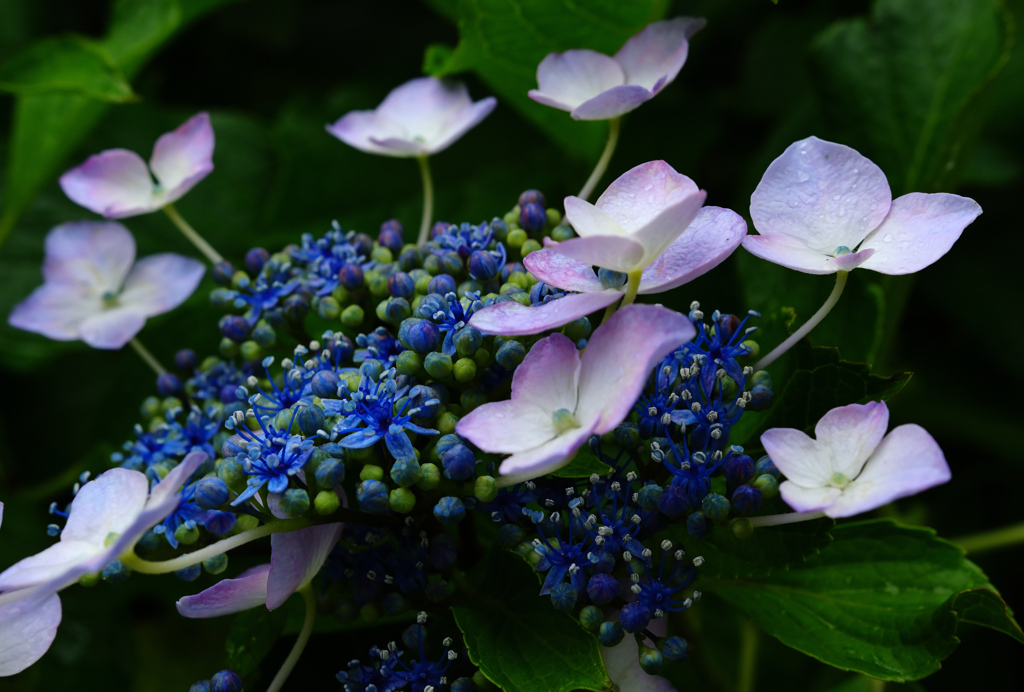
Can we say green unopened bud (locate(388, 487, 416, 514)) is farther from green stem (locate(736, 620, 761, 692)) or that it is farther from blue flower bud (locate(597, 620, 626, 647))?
green stem (locate(736, 620, 761, 692))

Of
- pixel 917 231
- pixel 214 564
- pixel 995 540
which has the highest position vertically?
pixel 917 231

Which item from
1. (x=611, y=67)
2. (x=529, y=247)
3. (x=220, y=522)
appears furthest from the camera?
(x=611, y=67)

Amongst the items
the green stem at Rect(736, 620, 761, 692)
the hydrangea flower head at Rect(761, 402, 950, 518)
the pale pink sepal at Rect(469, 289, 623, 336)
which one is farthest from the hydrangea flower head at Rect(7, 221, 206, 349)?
the green stem at Rect(736, 620, 761, 692)

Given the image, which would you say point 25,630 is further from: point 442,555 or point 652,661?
point 652,661

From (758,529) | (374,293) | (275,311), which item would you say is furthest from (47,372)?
(758,529)

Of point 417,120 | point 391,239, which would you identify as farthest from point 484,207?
point 391,239

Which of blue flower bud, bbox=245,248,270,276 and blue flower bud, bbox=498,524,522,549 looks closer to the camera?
blue flower bud, bbox=498,524,522,549

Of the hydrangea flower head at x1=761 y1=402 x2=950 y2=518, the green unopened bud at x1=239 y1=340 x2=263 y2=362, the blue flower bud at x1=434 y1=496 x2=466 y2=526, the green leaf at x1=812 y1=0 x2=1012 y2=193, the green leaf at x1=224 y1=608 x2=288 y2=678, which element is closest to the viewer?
the hydrangea flower head at x1=761 y1=402 x2=950 y2=518

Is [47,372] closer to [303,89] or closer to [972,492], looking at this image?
[303,89]
